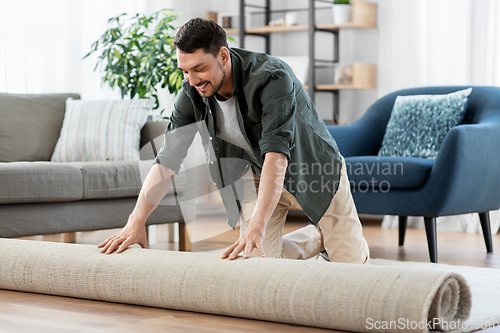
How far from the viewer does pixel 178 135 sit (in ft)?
6.32

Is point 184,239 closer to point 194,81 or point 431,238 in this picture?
point 431,238

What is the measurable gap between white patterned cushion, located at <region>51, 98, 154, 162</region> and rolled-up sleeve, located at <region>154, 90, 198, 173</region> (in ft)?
4.67

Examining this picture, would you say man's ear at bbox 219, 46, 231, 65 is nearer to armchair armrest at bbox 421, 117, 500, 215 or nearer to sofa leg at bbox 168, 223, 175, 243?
armchair armrest at bbox 421, 117, 500, 215

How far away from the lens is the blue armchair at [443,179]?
282 cm

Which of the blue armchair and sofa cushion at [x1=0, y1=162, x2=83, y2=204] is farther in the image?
the blue armchair

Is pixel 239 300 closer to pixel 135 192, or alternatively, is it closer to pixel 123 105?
pixel 135 192

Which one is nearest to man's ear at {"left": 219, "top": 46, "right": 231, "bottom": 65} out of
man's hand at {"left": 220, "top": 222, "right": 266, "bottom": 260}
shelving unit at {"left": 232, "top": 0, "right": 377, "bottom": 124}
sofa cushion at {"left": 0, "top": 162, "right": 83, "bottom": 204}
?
man's hand at {"left": 220, "top": 222, "right": 266, "bottom": 260}

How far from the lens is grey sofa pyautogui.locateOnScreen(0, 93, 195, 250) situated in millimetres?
2621

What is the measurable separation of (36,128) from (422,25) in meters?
2.67

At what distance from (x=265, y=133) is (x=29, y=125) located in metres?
2.10

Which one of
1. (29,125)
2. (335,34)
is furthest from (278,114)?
(335,34)

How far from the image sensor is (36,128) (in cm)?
346

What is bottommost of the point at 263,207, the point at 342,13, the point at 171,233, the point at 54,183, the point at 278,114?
the point at 171,233

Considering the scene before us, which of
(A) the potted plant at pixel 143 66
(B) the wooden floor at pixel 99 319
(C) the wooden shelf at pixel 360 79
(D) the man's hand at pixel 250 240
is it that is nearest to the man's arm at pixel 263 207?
(D) the man's hand at pixel 250 240
